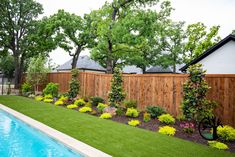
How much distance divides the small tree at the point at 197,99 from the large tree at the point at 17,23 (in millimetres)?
27047

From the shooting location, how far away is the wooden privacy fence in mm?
8805

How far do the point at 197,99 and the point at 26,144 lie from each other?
6893 millimetres

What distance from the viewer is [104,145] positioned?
22.0 ft

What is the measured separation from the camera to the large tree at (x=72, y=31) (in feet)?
97.6

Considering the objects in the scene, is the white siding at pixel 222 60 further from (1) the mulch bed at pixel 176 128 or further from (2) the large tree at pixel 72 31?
(2) the large tree at pixel 72 31

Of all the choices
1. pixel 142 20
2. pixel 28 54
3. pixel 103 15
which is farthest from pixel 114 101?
pixel 28 54

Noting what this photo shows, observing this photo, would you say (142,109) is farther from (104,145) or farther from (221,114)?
(104,145)

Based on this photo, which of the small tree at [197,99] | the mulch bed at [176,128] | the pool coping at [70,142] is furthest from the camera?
the small tree at [197,99]

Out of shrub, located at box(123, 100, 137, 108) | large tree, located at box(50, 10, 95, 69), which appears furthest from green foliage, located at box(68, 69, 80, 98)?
large tree, located at box(50, 10, 95, 69)

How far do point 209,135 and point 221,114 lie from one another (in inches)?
54.4

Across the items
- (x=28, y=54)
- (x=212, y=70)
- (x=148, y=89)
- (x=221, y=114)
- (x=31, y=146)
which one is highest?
(x=28, y=54)

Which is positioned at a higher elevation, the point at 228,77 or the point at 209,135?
the point at 228,77

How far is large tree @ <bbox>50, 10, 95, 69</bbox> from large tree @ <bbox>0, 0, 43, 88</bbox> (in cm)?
311

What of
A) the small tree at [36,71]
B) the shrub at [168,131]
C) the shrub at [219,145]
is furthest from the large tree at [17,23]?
the shrub at [219,145]
